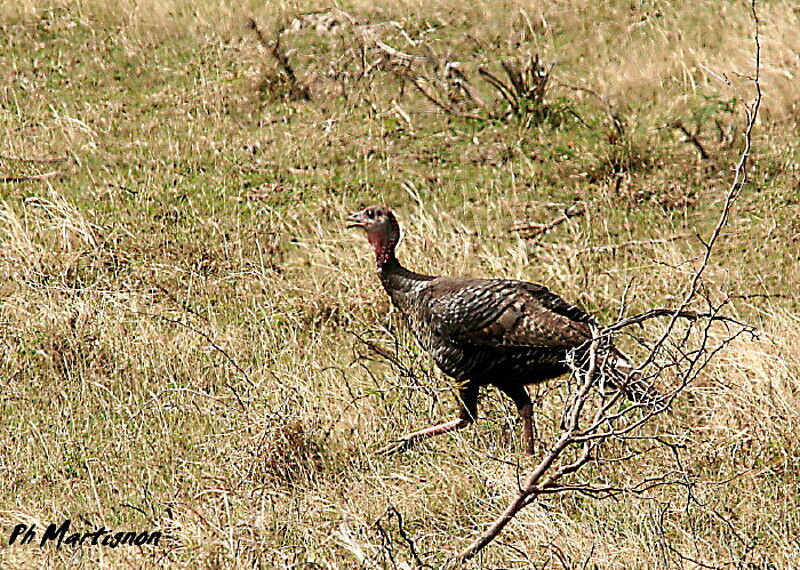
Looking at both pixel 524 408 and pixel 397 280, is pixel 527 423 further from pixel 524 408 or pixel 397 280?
pixel 397 280

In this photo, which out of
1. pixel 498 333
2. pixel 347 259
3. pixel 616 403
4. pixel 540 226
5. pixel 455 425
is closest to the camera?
pixel 498 333

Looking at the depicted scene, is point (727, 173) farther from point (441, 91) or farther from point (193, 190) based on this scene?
point (193, 190)

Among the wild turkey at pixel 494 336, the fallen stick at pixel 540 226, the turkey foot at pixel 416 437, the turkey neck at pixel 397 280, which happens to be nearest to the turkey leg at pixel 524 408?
the wild turkey at pixel 494 336

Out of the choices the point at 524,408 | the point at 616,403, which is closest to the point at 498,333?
the point at 524,408

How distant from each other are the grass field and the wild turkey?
0.71ft

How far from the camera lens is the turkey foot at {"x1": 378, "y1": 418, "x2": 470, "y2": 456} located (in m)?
5.79

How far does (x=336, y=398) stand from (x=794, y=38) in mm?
5453

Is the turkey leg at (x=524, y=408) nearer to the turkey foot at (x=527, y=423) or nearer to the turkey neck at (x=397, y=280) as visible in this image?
the turkey foot at (x=527, y=423)

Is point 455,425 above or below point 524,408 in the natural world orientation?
below

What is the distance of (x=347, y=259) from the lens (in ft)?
24.9

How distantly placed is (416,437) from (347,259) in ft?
6.58

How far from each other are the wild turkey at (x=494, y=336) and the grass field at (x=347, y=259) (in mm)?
218

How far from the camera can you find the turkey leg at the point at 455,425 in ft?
19.0

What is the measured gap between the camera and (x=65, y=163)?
959 centimetres
